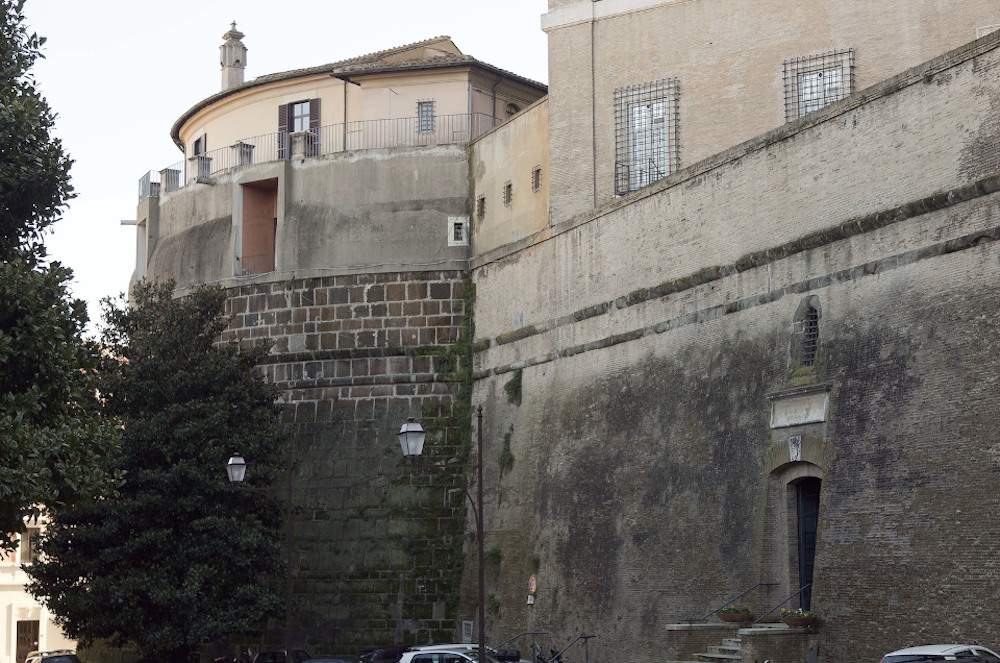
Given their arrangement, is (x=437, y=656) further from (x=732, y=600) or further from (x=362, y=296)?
(x=362, y=296)

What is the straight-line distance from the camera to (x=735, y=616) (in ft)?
63.4

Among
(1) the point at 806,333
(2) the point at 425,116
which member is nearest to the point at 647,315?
(1) the point at 806,333

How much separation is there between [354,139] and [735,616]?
56.5 feet

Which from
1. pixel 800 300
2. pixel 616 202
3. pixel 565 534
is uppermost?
pixel 616 202

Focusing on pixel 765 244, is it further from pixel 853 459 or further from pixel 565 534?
pixel 565 534

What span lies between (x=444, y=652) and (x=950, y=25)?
1235 cm

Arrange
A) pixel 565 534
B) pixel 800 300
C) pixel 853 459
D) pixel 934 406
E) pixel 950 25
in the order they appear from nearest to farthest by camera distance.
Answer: pixel 934 406
pixel 853 459
pixel 800 300
pixel 950 25
pixel 565 534

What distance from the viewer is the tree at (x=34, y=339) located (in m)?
14.4

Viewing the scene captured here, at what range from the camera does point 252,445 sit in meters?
25.9

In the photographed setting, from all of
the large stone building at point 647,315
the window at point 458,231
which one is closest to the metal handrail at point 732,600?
the large stone building at point 647,315

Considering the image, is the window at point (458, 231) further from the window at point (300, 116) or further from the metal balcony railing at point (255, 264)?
the window at point (300, 116)

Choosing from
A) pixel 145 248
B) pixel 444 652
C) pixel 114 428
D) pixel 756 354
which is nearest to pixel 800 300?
pixel 756 354

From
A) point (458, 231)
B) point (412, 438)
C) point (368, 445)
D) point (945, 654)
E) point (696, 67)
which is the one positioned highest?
point (696, 67)

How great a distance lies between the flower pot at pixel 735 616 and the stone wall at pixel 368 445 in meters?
9.05
